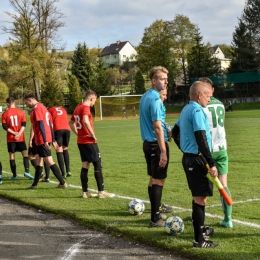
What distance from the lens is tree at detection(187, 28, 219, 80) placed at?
2458 inches

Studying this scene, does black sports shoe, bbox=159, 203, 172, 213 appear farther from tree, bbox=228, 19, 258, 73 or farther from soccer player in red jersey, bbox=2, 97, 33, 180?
tree, bbox=228, 19, 258, 73

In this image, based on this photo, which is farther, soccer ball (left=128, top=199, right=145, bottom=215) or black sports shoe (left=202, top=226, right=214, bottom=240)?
soccer ball (left=128, top=199, right=145, bottom=215)

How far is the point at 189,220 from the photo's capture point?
20.5 ft

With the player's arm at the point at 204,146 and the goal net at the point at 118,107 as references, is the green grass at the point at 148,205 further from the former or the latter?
the goal net at the point at 118,107

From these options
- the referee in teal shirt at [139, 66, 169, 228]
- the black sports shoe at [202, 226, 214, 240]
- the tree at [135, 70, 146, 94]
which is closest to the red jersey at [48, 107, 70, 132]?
the referee in teal shirt at [139, 66, 169, 228]

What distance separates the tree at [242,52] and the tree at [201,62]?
104 inches

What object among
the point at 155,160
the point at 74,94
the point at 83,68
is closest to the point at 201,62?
the point at 83,68

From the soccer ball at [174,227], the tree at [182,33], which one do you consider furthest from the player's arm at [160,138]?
the tree at [182,33]

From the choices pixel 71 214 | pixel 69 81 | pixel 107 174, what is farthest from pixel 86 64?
pixel 71 214

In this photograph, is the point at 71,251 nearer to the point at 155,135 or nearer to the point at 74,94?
the point at 155,135

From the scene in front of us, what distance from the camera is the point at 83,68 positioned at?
216ft

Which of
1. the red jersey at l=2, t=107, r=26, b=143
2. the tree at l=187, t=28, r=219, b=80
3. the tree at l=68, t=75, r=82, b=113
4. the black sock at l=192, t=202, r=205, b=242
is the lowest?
the black sock at l=192, t=202, r=205, b=242

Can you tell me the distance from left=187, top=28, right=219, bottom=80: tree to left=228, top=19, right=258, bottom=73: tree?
8.68 feet

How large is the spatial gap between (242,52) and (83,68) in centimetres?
2295
